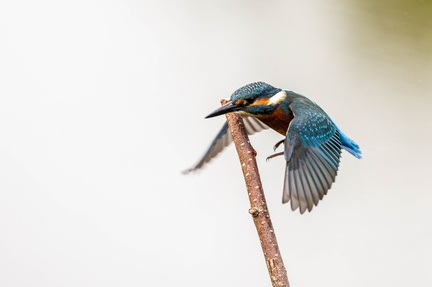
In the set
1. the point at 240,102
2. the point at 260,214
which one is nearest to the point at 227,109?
the point at 240,102

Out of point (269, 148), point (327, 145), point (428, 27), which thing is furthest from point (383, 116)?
point (327, 145)

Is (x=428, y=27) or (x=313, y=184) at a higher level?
(x=428, y=27)

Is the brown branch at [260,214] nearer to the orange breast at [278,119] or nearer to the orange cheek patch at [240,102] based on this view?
the orange cheek patch at [240,102]

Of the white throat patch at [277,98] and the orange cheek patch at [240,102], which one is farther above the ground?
the white throat patch at [277,98]

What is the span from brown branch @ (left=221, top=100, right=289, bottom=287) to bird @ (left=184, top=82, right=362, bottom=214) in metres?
0.25

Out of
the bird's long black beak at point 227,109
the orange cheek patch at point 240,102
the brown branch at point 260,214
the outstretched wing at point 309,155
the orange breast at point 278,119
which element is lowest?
the brown branch at point 260,214

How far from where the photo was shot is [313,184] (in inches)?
96.2

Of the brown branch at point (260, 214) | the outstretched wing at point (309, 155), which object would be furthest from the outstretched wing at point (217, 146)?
the brown branch at point (260, 214)

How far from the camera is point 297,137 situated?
2.59 meters

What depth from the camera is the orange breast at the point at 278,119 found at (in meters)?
2.72

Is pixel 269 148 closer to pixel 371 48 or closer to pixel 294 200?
pixel 371 48

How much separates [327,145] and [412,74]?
6.92ft

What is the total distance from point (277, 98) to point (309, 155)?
0.26m

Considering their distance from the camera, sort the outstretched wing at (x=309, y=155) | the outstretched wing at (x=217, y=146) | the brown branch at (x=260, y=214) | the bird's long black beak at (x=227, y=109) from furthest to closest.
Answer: the outstretched wing at (x=217, y=146), the bird's long black beak at (x=227, y=109), the outstretched wing at (x=309, y=155), the brown branch at (x=260, y=214)
